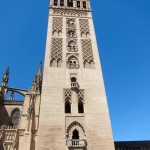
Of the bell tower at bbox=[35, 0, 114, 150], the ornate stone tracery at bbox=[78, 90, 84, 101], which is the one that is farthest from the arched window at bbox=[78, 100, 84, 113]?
the ornate stone tracery at bbox=[78, 90, 84, 101]

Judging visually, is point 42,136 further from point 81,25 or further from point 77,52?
point 81,25

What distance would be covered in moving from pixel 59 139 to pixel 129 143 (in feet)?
38.3

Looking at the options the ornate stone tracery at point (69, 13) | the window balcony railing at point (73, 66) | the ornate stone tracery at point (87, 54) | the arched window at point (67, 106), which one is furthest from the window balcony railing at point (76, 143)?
the ornate stone tracery at point (69, 13)

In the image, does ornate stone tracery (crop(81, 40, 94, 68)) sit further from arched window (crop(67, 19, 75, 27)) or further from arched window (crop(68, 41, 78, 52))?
arched window (crop(67, 19, 75, 27))

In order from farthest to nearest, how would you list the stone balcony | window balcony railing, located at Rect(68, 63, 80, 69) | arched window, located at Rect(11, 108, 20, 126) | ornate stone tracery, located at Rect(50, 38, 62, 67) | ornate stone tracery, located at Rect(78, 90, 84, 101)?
arched window, located at Rect(11, 108, 20, 126)
ornate stone tracery, located at Rect(50, 38, 62, 67)
window balcony railing, located at Rect(68, 63, 80, 69)
ornate stone tracery, located at Rect(78, 90, 84, 101)
the stone balcony

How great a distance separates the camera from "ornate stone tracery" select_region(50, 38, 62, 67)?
56.3 feet

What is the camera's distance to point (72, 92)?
1531 cm

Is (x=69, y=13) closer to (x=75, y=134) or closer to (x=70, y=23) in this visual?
(x=70, y=23)

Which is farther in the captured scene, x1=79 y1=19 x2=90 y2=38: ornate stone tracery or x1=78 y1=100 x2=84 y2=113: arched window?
x1=79 y1=19 x2=90 y2=38: ornate stone tracery

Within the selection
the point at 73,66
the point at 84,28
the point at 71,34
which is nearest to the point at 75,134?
the point at 73,66

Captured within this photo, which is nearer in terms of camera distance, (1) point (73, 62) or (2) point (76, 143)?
(2) point (76, 143)

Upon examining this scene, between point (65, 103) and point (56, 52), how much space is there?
5111 millimetres

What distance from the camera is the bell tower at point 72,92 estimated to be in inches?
510

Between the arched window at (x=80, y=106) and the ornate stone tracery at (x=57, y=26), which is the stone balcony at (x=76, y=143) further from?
the ornate stone tracery at (x=57, y=26)
